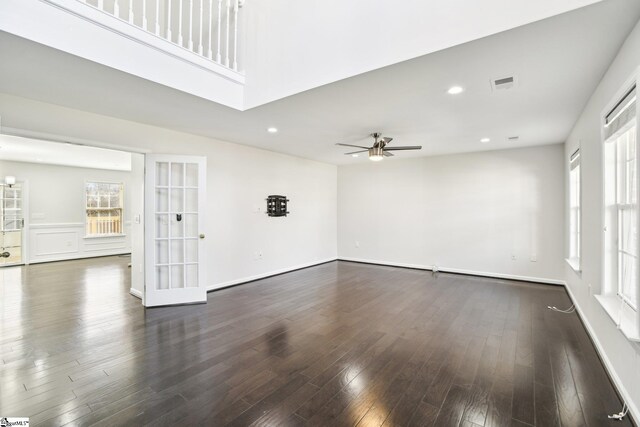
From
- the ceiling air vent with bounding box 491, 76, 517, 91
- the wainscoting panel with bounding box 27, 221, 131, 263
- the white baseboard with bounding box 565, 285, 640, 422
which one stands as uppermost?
the ceiling air vent with bounding box 491, 76, 517, 91

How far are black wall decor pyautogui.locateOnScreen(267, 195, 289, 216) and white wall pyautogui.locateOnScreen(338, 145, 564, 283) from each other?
213 cm

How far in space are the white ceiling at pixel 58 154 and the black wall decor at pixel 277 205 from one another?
340cm

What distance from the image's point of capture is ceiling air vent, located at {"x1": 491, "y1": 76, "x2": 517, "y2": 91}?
2.59 meters

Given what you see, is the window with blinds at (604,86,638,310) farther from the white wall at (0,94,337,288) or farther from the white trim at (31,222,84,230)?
the white trim at (31,222,84,230)

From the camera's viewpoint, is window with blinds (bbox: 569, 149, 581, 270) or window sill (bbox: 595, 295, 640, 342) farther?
window with blinds (bbox: 569, 149, 581, 270)

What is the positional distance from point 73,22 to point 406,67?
2.60 metres

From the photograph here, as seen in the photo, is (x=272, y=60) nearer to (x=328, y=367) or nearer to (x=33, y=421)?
(x=328, y=367)

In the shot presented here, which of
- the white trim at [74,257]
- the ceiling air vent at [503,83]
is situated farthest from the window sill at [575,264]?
the white trim at [74,257]

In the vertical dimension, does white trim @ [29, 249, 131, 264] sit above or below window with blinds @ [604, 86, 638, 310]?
below

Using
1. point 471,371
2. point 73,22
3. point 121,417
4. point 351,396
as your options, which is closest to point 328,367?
point 351,396

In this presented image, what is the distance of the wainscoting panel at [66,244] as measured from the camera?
740cm

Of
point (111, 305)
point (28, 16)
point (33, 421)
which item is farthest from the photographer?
point (111, 305)

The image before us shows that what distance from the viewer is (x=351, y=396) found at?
2.13 m

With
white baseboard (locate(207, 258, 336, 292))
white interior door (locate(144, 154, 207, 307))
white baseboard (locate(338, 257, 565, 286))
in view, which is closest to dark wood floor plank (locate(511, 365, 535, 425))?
white baseboard (locate(338, 257, 565, 286))
